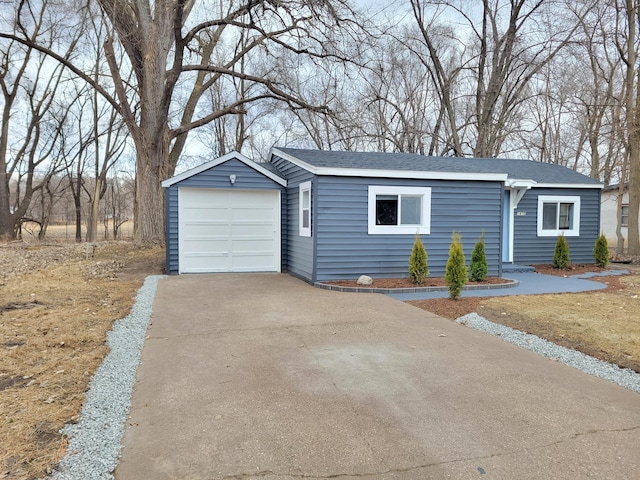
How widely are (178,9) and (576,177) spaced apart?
39.3ft

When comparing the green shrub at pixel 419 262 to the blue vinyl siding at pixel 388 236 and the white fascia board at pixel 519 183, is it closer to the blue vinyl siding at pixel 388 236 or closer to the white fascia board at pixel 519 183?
the blue vinyl siding at pixel 388 236

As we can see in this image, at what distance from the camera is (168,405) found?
9.91ft

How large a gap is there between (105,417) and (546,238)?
12265 mm

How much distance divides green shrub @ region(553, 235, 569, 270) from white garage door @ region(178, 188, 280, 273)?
7.44 m

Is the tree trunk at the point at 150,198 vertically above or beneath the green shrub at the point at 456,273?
above

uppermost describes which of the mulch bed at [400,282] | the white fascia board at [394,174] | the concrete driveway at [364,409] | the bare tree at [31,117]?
the bare tree at [31,117]

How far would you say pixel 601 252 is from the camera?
1182 cm

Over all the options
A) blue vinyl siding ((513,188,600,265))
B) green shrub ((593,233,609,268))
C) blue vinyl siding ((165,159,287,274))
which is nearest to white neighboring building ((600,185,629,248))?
blue vinyl siding ((513,188,600,265))

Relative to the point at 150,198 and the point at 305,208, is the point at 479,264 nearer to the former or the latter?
the point at 305,208

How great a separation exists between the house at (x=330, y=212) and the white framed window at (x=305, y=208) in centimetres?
2

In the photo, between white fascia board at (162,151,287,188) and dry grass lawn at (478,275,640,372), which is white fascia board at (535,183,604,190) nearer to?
dry grass lawn at (478,275,640,372)

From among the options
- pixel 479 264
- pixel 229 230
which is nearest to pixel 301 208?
pixel 229 230

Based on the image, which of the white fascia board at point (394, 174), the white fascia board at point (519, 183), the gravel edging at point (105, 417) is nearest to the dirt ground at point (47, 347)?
the gravel edging at point (105, 417)

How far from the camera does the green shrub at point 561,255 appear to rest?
11250 mm
